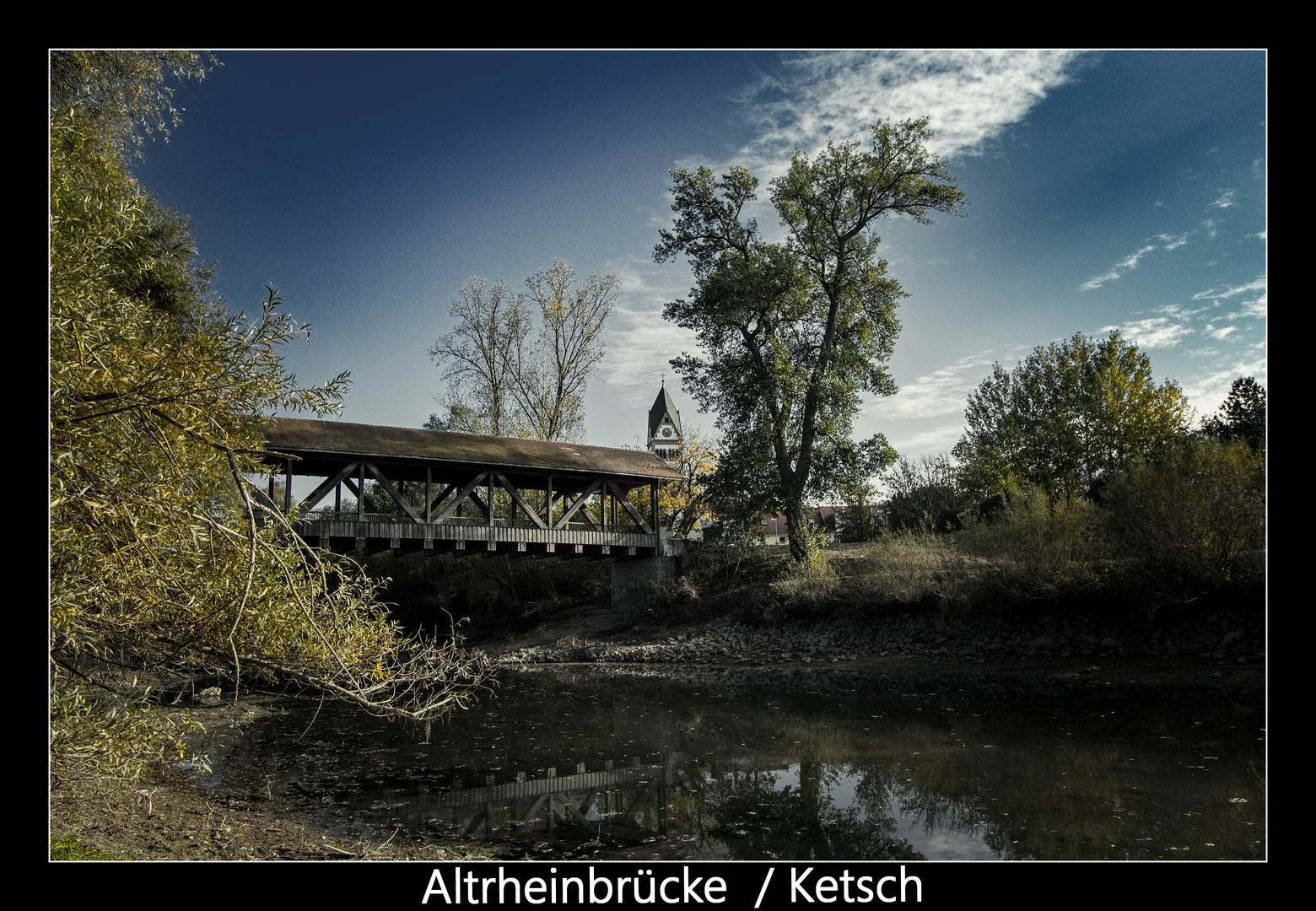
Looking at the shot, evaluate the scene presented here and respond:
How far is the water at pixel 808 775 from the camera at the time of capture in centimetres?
A: 533

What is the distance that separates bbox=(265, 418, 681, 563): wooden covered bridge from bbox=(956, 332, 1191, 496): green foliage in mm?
11825

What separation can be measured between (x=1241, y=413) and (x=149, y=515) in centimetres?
2459

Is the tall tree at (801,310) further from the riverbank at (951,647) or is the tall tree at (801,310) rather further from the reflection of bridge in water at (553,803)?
the reflection of bridge in water at (553,803)

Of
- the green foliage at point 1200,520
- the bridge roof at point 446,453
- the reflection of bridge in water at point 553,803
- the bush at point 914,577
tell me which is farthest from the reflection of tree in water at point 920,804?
the bridge roof at point 446,453

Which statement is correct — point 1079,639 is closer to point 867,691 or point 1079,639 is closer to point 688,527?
point 867,691

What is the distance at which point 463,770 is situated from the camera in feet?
24.9

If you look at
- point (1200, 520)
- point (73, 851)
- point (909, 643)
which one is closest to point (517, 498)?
point (909, 643)

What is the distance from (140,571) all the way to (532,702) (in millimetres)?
9425

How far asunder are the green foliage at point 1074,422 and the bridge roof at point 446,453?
38.6 ft

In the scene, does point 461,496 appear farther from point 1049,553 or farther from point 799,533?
point 1049,553

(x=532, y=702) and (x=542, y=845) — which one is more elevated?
(x=542, y=845)

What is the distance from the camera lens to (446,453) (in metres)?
19.9
